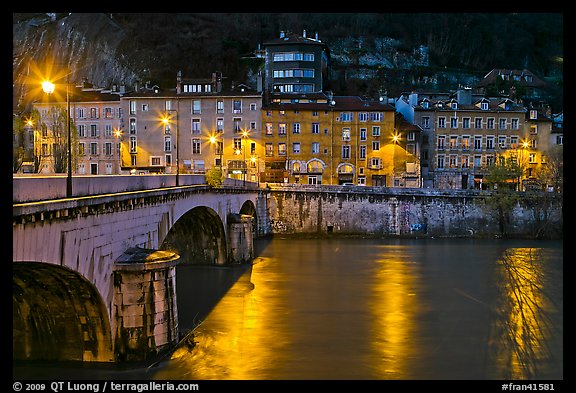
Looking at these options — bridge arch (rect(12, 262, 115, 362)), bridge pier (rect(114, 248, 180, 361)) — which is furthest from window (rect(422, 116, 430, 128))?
bridge arch (rect(12, 262, 115, 362))

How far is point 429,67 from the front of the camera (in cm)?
11688

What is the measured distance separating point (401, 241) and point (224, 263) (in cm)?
2457

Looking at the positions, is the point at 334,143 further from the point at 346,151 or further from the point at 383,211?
the point at 383,211

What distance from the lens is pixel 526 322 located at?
2873 cm

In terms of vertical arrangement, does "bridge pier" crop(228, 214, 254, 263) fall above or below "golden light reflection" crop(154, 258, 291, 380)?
above

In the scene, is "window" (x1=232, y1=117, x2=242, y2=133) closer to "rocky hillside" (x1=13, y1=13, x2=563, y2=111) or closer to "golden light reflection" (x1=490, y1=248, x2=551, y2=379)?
"rocky hillside" (x1=13, y1=13, x2=563, y2=111)

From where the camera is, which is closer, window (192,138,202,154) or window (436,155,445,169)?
window (192,138,202,154)

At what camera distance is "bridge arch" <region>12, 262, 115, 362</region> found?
17906 millimetres

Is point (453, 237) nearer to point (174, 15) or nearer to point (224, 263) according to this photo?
point (224, 263)

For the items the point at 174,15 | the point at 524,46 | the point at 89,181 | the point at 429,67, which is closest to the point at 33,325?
the point at 89,181

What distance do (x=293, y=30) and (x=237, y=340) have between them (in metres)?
111

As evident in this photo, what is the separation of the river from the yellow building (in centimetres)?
2721

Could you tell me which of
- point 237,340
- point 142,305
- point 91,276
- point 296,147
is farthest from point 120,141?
point 91,276

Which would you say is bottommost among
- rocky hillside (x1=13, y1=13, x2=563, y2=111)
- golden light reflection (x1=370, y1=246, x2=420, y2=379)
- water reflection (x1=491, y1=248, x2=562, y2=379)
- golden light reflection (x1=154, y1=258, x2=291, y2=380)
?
water reflection (x1=491, y1=248, x2=562, y2=379)
